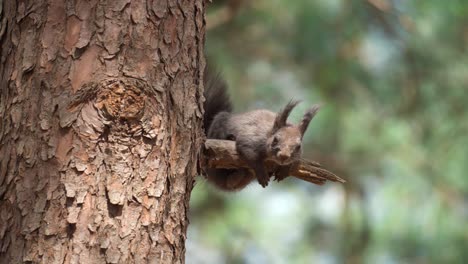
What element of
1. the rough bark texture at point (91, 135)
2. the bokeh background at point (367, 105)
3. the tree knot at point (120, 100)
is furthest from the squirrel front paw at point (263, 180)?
the bokeh background at point (367, 105)

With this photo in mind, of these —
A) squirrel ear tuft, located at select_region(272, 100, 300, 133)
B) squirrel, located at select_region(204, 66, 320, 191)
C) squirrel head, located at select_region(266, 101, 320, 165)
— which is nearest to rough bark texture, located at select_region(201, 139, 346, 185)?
squirrel, located at select_region(204, 66, 320, 191)

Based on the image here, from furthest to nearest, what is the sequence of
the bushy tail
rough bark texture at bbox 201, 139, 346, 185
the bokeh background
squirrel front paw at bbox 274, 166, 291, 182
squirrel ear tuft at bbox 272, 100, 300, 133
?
the bokeh background
the bushy tail
squirrel ear tuft at bbox 272, 100, 300, 133
squirrel front paw at bbox 274, 166, 291, 182
rough bark texture at bbox 201, 139, 346, 185

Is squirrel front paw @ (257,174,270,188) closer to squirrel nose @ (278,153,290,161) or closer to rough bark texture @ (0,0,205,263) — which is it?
squirrel nose @ (278,153,290,161)

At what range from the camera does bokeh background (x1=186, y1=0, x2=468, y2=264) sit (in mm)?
4016

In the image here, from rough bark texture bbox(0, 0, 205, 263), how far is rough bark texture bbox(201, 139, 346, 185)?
245mm

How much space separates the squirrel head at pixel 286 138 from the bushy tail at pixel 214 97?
26cm

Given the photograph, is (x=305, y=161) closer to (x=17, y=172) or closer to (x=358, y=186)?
(x=17, y=172)

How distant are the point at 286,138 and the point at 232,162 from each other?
0.53 meters

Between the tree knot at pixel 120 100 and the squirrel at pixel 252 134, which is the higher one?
the squirrel at pixel 252 134

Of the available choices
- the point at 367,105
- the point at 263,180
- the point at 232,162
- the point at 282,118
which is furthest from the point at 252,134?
the point at 367,105

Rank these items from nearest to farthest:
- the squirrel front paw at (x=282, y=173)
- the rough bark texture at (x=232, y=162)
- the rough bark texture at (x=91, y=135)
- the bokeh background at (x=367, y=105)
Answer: the rough bark texture at (x=91, y=135), the rough bark texture at (x=232, y=162), the squirrel front paw at (x=282, y=173), the bokeh background at (x=367, y=105)

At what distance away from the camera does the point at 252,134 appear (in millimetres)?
2484

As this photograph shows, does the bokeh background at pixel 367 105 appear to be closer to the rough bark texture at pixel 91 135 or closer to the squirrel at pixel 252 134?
the squirrel at pixel 252 134

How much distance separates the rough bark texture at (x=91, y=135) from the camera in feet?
4.51
